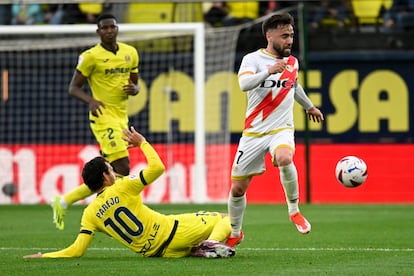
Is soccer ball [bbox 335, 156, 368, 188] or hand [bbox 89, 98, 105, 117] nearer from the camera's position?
soccer ball [bbox 335, 156, 368, 188]

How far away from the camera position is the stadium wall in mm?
20531

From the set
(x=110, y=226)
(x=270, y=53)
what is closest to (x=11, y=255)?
(x=110, y=226)

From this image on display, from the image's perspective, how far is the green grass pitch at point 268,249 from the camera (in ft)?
28.3

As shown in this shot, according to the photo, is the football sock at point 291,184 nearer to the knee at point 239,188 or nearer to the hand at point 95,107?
the knee at point 239,188

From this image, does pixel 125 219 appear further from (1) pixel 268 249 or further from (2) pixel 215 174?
(2) pixel 215 174

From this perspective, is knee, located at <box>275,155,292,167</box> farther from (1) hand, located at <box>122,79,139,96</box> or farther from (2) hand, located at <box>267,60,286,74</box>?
(1) hand, located at <box>122,79,139,96</box>

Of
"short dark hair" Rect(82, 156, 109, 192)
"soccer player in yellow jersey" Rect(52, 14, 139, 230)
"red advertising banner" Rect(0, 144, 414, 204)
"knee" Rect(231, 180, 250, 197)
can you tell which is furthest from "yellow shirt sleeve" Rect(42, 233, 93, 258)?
"red advertising banner" Rect(0, 144, 414, 204)

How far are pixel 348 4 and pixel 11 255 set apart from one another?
44.0ft

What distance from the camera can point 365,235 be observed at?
12445 millimetres

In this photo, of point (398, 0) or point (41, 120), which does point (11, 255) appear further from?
point (398, 0)

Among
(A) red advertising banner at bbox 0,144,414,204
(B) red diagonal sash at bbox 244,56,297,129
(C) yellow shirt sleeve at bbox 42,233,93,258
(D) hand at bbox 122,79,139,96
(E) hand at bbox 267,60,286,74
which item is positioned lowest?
(A) red advertising banner at bbox 0,144,414,204

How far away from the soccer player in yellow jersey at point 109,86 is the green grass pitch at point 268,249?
112 centimetres

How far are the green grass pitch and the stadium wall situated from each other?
3435 millimetres

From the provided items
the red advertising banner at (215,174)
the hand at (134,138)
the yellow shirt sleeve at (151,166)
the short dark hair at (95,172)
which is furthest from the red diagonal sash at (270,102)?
the red advertising banner at (215,174)
